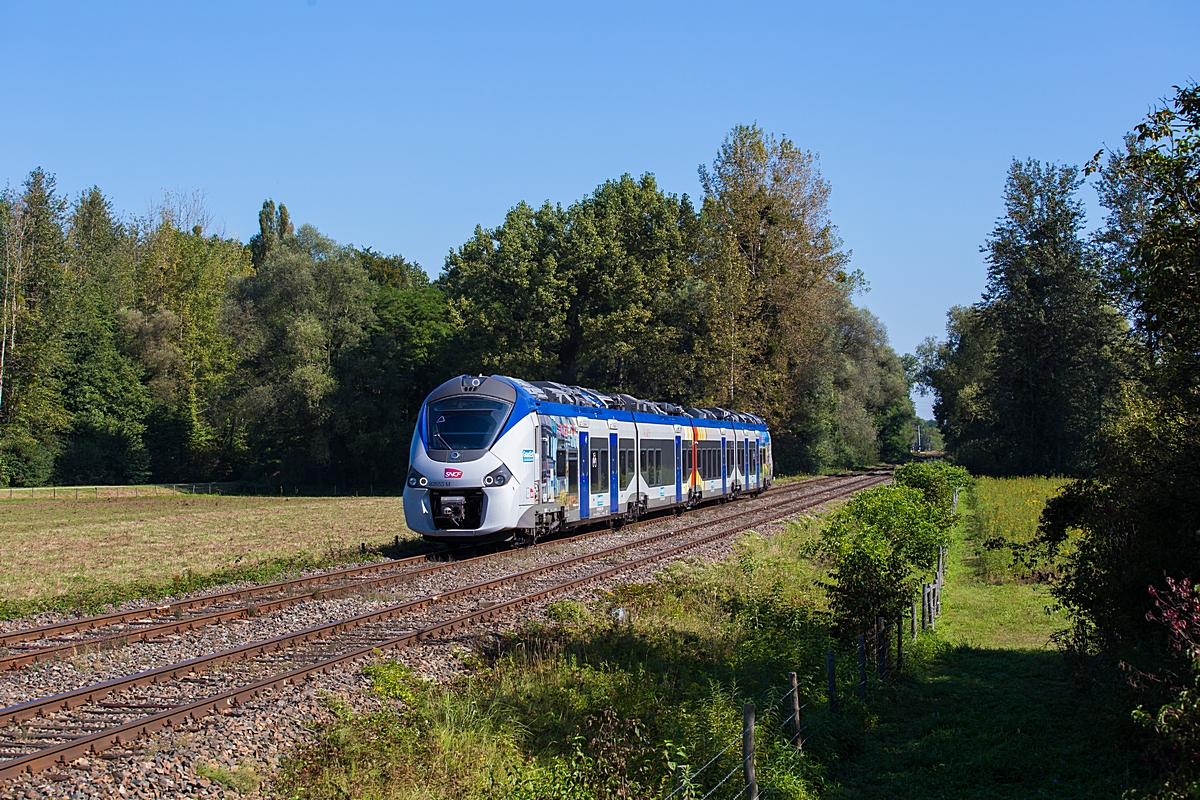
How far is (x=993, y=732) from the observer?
9711mm

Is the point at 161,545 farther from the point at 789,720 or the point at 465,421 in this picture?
the point at 789,720

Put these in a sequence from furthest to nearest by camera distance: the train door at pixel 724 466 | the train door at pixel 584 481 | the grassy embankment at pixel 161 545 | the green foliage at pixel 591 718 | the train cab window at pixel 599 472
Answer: the train door at pixel 724 466, the train cab window at pixel 599 472, the train door at pixel 584 481, the grassy embankment at pixel 161 545, the green foliage at pixel 591 718

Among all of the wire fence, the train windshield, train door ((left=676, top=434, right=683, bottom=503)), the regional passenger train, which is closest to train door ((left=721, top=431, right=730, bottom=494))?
train door ((left=676, top=434, right=683, bottom=503))

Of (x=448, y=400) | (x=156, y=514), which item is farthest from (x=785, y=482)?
(x=448, y=400)

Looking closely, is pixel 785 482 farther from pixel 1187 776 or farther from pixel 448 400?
pixel 1187 776

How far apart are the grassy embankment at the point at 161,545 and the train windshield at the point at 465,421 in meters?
3.23

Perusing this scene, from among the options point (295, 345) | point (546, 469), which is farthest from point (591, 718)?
point (295, 345)

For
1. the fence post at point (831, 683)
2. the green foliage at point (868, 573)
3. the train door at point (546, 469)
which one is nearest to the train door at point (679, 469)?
the train door at point (546, 469)

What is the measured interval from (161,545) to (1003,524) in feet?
74.4

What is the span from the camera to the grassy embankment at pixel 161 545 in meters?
16.6

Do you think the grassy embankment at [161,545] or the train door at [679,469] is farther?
the train door at [679,469]

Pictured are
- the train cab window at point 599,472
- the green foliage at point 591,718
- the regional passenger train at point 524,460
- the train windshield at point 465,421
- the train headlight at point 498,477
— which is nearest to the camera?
the green foliage at point 591,718

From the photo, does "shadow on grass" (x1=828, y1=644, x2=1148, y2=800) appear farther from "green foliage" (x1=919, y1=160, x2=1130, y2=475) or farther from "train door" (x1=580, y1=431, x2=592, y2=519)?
"green foliage" (x1=919, y1=160, x2=1130, y2=475)

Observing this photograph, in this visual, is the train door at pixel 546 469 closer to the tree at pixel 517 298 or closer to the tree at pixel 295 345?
the tree at pixel 517 298
